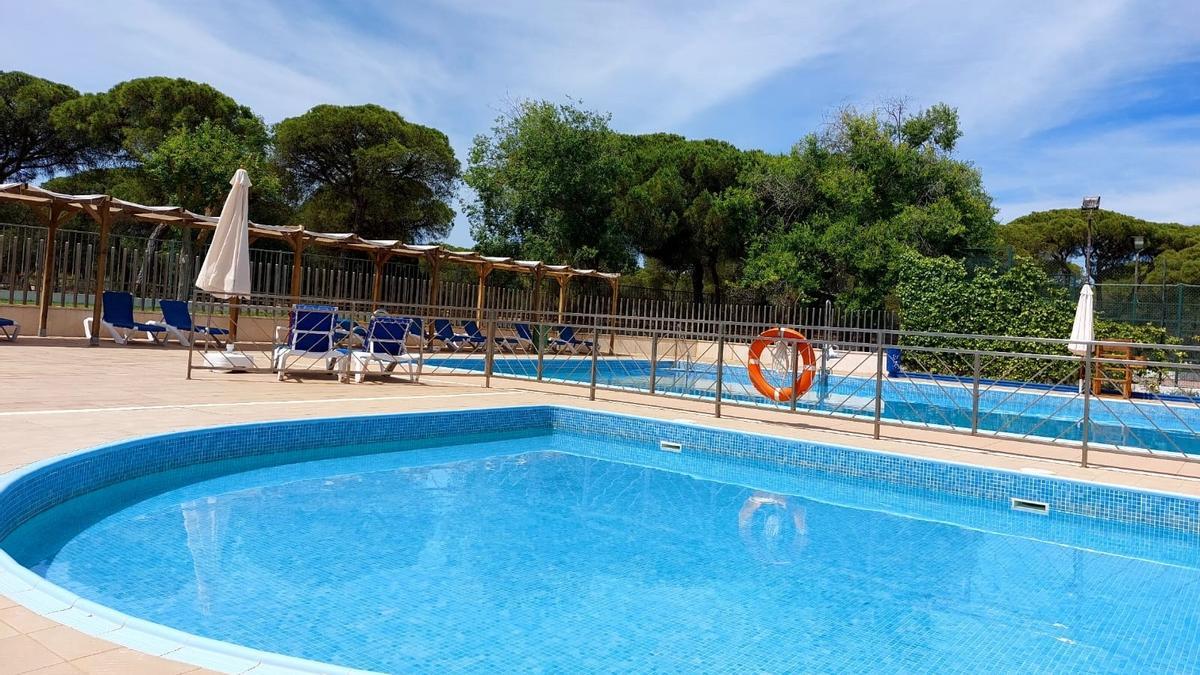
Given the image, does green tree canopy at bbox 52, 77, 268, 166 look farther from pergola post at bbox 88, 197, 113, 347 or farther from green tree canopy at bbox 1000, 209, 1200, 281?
green tree canopy at bbox 1000, 209, 1200, 281

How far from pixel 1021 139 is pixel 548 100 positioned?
14.0 m

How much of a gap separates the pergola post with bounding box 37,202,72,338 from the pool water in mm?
9253

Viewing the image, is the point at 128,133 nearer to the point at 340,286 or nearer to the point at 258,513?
the point at 340,286

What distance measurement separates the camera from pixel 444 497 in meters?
5.41

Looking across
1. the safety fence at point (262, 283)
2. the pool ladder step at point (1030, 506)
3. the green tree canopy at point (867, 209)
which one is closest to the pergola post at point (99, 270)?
the safety fence at point (262, 283)

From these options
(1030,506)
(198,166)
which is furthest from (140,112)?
(1030,506)

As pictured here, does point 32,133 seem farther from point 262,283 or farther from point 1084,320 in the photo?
point 1084,320

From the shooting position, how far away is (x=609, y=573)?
4055mm

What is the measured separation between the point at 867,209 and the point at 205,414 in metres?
19.2

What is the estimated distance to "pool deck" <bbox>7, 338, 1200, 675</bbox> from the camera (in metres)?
2.04

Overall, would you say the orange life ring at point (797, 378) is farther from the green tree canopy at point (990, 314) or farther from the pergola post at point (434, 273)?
the pergola post at point (434, 273)

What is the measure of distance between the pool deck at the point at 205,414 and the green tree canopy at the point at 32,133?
71.3 feet

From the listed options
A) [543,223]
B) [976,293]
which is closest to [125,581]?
[976,293]

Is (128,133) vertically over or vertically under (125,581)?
over
